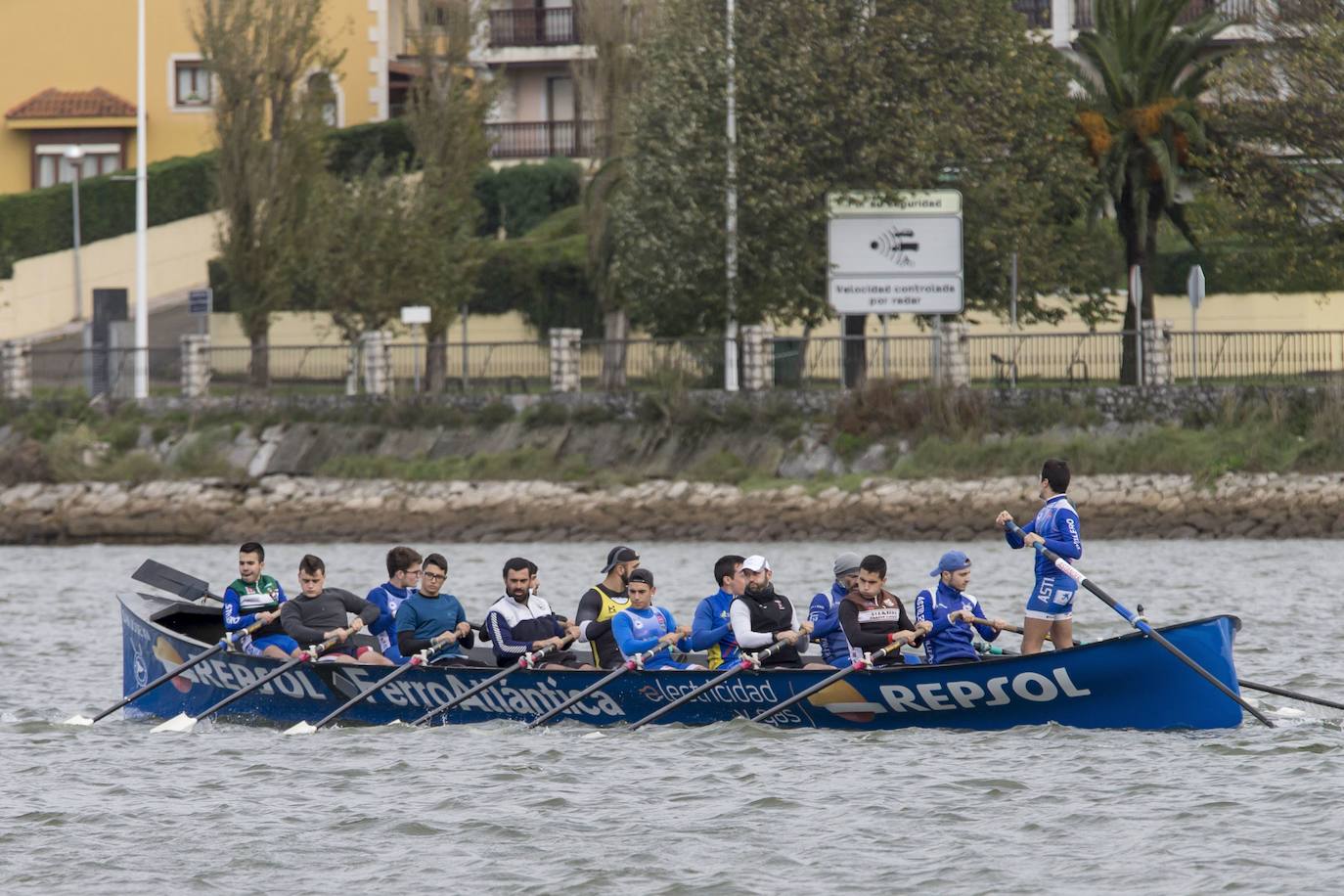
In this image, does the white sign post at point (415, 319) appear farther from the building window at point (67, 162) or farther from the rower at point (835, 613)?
the rower at point (835, 613)

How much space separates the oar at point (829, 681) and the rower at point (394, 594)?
3517mm

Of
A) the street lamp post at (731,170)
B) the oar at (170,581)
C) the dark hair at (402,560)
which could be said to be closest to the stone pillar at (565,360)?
the street lamp post at (731,170)

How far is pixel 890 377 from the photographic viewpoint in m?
42.3

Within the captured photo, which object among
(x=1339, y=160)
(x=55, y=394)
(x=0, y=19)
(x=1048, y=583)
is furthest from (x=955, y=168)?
(x=0, y=19)

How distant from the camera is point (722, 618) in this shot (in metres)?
18.6

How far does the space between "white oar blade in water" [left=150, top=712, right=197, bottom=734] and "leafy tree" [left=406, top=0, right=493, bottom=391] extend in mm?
30072

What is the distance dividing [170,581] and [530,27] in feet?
151

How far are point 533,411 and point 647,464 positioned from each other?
3001mm

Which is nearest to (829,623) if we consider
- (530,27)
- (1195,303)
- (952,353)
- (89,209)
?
(1195,303)

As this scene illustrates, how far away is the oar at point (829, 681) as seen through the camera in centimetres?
1756

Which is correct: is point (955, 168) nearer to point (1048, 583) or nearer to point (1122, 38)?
point (1122, 38)

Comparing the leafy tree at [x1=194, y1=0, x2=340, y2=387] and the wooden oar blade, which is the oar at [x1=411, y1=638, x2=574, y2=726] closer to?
the wooden oar blade

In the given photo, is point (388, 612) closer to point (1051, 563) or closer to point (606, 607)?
point (606, 607)

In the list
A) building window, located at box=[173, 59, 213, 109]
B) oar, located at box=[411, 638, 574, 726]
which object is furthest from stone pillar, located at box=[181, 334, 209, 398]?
oar, located at box=[411, 638, 574, 726]
